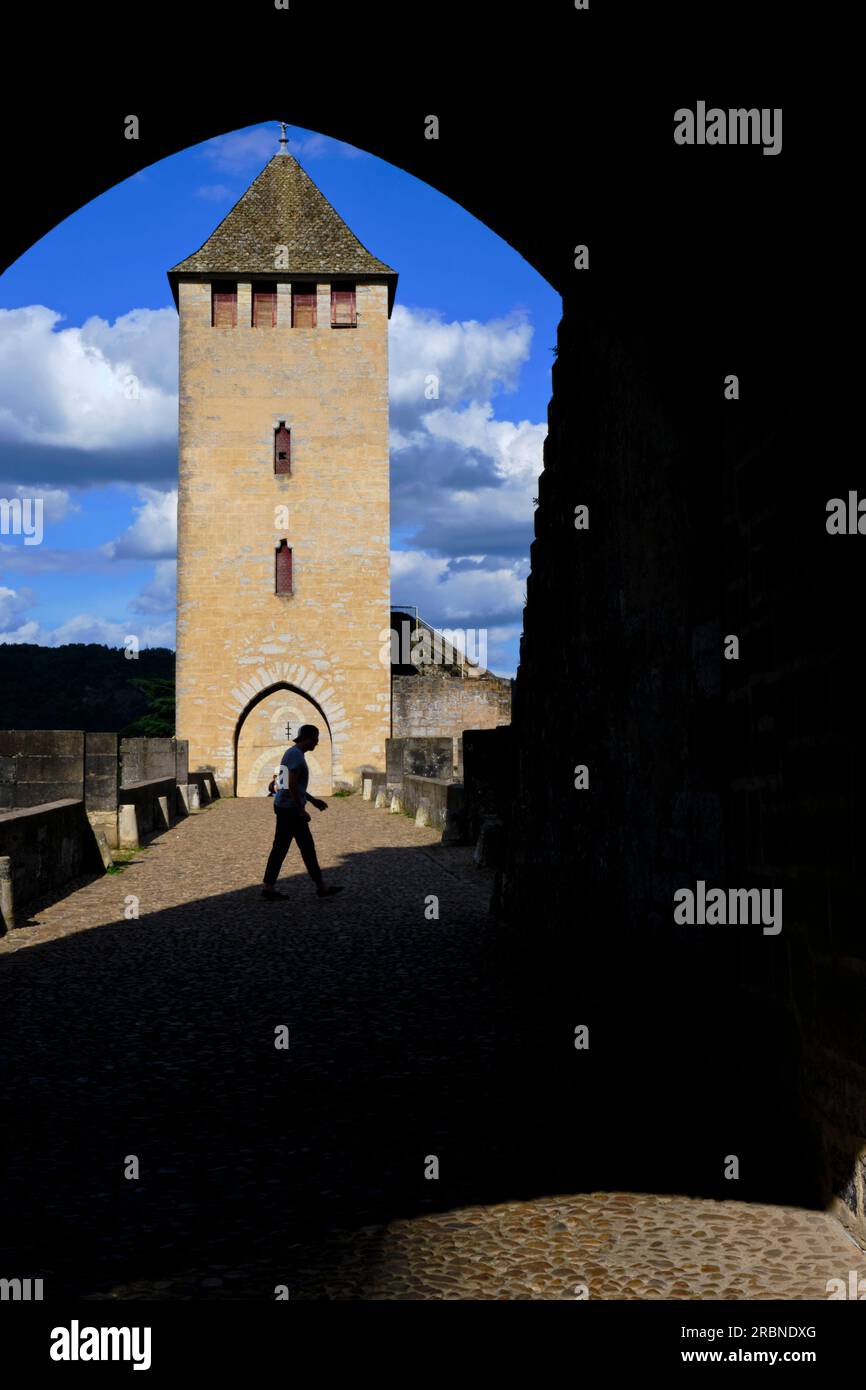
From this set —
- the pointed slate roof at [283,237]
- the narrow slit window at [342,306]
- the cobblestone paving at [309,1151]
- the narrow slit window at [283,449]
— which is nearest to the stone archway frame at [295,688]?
the narrow slit window at [283,449]

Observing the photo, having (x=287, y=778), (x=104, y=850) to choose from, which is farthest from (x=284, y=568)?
(x=287, y=778)

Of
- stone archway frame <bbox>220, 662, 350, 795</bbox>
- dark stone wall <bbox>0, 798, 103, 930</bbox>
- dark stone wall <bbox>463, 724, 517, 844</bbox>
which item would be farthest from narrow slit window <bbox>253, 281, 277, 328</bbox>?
dark stone wall <bbox>0, 798, 103, 930</bbox>

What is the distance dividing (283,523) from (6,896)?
2264cm

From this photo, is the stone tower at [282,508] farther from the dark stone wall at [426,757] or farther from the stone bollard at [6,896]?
the stone bollard at [6,896]

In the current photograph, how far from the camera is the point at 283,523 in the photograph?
99.4ft

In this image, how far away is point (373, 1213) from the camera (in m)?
3.29

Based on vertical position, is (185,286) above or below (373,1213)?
above

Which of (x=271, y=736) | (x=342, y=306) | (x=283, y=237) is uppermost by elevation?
(x=283, y=237)

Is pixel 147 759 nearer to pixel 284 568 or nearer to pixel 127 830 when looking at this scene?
pixel 284 568

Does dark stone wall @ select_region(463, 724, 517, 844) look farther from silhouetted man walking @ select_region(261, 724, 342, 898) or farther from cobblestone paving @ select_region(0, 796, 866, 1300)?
cobblestone paving @ select_region(0, 796, 866, 1300)

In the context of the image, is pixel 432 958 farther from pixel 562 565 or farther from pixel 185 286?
pixel 185 286

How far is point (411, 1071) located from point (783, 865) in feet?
5.67

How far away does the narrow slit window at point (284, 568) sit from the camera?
3038 cm
